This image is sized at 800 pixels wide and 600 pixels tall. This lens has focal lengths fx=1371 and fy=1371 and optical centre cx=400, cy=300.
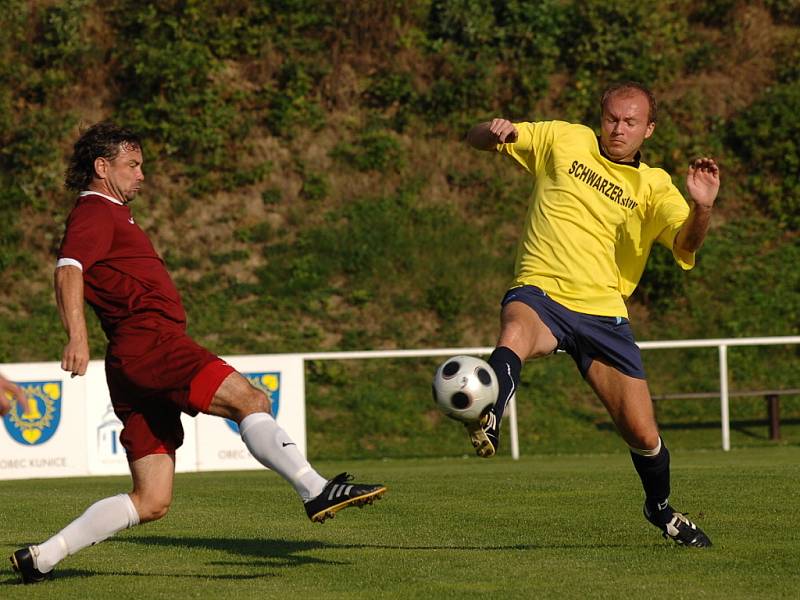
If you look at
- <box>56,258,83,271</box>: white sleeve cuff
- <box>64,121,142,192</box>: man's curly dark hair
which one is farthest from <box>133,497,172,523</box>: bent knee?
<box>64,121,142,192</box>: man's curly dark hair

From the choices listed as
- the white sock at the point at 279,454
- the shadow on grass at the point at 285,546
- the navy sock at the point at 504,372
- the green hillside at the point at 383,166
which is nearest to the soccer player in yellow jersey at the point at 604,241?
the navy sock at the point at 504,372

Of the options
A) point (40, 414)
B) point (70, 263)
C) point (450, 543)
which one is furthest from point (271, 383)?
point (70, 263)

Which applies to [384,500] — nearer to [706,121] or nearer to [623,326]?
[623,326]

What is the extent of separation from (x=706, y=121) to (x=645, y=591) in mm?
19165

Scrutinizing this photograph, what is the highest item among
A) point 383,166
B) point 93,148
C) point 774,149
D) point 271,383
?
point 774,149

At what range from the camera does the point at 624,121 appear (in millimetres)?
7148

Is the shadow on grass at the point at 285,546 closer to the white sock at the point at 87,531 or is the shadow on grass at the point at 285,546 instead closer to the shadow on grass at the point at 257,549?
the shadow on grass at the point at 257,549

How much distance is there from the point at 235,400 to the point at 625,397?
210 centimetres

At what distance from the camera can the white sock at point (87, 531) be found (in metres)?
6.20

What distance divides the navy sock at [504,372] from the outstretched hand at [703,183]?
1276 mm

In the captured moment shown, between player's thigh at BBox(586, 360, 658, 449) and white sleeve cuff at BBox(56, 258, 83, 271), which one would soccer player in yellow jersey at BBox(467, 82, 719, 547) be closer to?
player's thigh at BBox(586, 360, 658, 449)

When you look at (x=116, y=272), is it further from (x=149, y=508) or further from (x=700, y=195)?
(x=700, y=195)

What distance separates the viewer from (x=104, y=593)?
19.8ft

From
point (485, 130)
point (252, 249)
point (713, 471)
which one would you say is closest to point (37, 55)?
point (252, 249)
